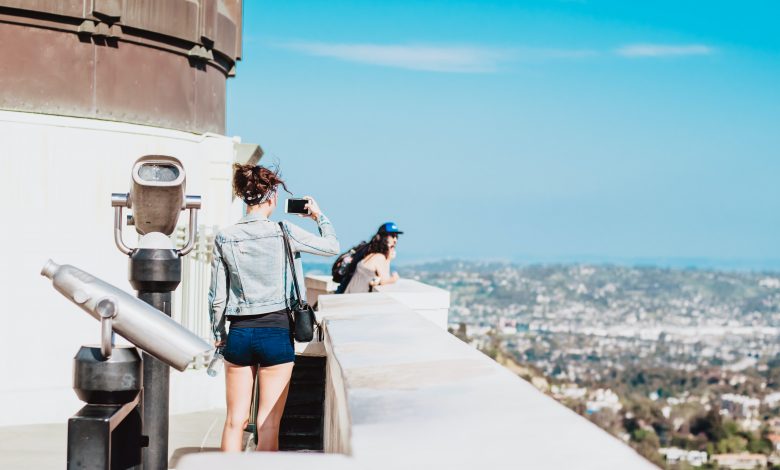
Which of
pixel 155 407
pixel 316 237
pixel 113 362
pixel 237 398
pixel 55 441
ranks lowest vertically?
pixel 55 441

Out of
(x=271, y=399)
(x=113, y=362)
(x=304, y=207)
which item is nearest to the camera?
(x=113, y=362)

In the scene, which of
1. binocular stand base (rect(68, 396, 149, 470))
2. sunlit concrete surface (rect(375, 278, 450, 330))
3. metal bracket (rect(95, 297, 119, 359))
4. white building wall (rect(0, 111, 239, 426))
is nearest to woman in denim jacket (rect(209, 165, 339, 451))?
binocular stand base (rect(68, 396, 149, 470))

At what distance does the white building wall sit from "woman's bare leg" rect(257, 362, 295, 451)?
429 centimetres

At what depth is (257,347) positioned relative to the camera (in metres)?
5.49

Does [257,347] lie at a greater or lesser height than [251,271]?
lesser

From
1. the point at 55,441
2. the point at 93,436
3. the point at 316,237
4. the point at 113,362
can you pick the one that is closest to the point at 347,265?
the point at 55,441

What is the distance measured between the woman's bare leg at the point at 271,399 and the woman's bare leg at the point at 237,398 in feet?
0.25

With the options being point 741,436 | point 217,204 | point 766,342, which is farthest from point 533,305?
point 217,204

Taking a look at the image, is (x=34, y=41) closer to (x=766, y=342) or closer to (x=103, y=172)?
(x=103, y=172)

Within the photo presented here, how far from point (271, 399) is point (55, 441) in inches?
144

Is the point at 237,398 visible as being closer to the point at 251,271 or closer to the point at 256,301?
the point at 256,301

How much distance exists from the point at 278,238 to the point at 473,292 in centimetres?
16197

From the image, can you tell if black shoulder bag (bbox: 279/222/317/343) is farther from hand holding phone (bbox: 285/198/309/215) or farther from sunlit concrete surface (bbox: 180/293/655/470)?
sunlit concrete surface (bbox: 180/293/655/470)

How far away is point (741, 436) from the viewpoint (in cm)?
5338
